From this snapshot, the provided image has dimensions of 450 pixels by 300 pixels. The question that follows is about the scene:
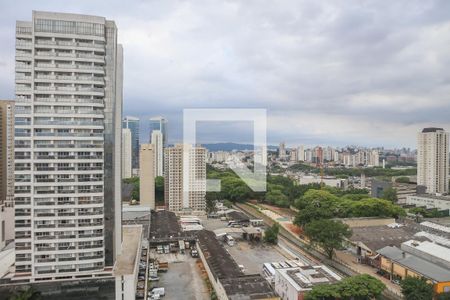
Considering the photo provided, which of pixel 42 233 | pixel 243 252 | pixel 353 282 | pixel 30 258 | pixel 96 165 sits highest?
pixel 96 165

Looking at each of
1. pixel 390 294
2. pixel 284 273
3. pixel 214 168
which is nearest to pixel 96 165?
pixel 284 273

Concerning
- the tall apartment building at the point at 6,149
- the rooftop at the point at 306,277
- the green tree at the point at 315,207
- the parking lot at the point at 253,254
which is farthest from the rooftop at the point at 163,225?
the tall apartment building at the point at 6,149

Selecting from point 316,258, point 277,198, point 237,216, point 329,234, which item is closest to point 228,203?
point 277,198

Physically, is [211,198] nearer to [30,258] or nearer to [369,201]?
[369,201]

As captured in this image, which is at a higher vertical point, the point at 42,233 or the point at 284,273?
the point at 42,233

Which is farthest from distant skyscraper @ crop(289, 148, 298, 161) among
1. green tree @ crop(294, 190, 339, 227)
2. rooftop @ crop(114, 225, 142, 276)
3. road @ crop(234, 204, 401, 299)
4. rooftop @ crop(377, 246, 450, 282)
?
rooftop @ crop(114, 225, 142, 276)

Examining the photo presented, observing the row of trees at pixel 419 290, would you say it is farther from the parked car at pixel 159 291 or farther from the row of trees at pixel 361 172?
the row of trees at pixel 361 172
